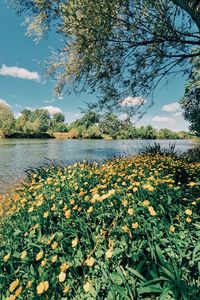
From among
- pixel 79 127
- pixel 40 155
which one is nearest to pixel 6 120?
pixel 40 155

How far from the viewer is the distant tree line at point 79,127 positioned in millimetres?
8617

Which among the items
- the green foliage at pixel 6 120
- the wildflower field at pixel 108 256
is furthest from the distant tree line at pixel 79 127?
the wildflower field at pixel 108 256

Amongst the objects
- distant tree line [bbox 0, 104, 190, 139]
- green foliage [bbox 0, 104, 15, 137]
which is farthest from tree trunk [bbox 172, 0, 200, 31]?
green foliage [bbox 0, 104, 15, 137]

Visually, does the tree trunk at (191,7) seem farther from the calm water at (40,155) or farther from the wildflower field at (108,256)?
the calm water at (40,155)

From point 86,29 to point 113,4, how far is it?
2.92 feet

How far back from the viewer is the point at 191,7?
561cm

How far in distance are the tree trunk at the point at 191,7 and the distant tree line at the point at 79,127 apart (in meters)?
3.67

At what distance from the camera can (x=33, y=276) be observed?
8.75ft

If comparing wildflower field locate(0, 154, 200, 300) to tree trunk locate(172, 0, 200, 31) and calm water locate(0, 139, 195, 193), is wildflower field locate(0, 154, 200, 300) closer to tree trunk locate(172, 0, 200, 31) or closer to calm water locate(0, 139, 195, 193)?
tree trunk locate(172, 0, 200, 31)

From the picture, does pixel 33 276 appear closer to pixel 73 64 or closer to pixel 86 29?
pixel 86 29

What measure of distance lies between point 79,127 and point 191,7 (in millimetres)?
5604

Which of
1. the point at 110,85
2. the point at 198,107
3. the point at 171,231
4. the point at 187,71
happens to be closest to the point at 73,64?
the point at 110,85

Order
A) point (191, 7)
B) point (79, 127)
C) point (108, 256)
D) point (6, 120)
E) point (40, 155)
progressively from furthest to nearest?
point (6, 120) → point (40, 155) → point (79, 127) → point (191, 7) → point (108, 256)

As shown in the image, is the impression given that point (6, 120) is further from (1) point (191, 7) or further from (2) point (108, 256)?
(2) point (108, 256)
